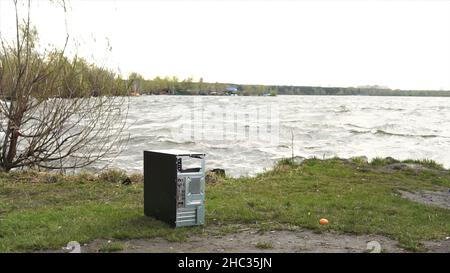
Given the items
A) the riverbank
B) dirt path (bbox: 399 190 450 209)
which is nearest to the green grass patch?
the riverbank

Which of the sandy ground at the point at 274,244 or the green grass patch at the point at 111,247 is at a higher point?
the green grass patch at the point at 111,247

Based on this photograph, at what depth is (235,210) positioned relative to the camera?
32.8ft

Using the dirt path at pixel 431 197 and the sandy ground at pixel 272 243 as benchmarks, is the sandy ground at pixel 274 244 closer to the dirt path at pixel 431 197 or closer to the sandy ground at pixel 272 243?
the sandy ground at pixel 272 243

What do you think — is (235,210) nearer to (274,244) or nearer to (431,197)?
(274,244)

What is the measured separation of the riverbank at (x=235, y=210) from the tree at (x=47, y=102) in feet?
4.00

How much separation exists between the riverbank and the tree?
122 centimetres

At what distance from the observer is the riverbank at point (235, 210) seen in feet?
26.3

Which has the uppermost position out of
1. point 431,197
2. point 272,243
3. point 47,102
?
point 47,102

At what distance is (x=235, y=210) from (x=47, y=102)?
747 cm

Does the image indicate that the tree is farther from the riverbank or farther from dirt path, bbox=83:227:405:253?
dirt path, bbox=83:227:405:253

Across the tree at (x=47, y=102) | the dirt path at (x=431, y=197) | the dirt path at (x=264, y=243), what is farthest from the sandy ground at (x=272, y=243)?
the tree at (x=47, y=102)

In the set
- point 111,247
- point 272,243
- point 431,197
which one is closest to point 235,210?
point 272,243
